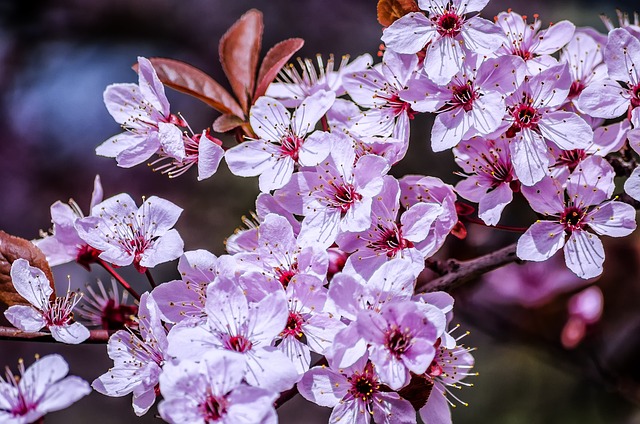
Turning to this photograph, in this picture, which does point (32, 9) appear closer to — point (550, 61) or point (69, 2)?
point (69, 2)

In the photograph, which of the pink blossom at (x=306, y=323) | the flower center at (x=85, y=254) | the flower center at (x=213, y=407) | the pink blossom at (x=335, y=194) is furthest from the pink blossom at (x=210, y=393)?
the flower center at (x=85, y=254)

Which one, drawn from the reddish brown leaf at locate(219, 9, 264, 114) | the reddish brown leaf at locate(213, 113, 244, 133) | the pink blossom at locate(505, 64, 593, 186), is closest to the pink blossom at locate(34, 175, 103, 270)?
the reddish brown leaf at locate(213, 113, 244, 133)

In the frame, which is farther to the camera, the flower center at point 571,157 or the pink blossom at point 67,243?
the pink blossom at point 67,243

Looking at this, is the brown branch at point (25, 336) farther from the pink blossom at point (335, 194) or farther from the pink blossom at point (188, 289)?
the pink blossom at point (335, 194)

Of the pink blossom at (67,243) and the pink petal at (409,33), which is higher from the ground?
the pink petal at (409,33)

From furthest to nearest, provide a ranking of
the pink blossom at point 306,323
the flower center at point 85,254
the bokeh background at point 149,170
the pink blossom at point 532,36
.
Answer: the bokeh background at point 149,170
the flower center at point 85,254
the pink blossom at point 532,36
the pink blossom at point 306,323

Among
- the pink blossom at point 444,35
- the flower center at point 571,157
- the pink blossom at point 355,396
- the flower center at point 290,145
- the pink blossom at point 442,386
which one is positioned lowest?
the pink blossom at point 442,386

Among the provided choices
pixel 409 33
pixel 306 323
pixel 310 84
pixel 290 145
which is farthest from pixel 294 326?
pixel 310 84
